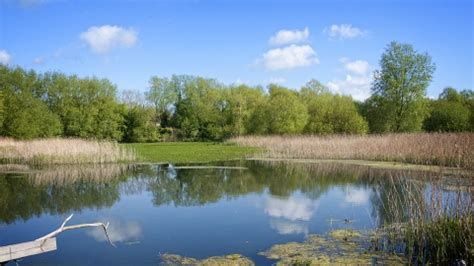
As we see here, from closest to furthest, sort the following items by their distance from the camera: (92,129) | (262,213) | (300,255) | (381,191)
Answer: (300,255) < (262,213) < (381,191) < (92,129)

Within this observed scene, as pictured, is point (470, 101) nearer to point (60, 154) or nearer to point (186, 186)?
point (186, 186)

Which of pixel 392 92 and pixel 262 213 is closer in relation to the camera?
pixel 262 213

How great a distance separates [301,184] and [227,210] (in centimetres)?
473

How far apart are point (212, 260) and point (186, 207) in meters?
4.59

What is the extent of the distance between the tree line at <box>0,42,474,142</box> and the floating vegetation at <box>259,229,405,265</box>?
75.4 feet

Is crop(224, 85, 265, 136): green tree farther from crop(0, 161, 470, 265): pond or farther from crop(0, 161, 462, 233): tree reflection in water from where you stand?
crop(0, 161, 470, 265): pond

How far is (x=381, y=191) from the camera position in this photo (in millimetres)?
13258

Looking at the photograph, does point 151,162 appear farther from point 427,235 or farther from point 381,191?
point 427,235

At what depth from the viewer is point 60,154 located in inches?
803

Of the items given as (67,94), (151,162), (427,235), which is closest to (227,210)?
(427,235)

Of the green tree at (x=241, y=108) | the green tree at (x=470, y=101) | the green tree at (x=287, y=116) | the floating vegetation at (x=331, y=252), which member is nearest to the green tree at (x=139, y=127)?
the green tree at (x=241, y=108)

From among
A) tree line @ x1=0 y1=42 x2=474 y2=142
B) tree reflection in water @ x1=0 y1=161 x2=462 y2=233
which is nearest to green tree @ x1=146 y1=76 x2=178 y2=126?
Result: tree line @ x1=0 y1=42 x2=474 y2=142

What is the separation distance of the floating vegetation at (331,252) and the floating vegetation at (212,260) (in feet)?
1.54

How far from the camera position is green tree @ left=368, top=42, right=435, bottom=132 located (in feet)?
99.7
